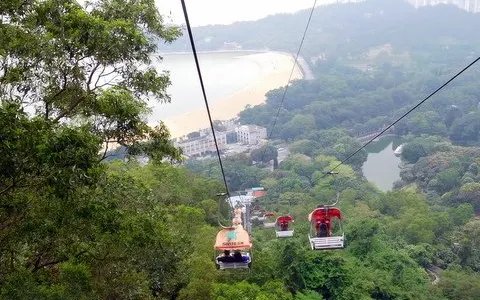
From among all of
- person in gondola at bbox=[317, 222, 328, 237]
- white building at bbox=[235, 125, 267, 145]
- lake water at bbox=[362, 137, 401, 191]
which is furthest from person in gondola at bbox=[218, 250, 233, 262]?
white building at bbox=[235, 125, 267, 145]

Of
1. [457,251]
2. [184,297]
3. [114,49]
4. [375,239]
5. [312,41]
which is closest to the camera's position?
[114,49]

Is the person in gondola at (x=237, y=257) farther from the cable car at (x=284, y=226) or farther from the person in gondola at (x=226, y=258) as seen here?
the cable car at (x=284, y=226)

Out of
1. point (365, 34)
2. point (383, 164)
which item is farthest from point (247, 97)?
point (365, 34)

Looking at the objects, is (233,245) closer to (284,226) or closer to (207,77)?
(284,226)

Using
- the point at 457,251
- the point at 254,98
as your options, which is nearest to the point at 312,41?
the point at 254,98

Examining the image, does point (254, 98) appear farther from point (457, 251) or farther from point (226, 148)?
point (457, 251)

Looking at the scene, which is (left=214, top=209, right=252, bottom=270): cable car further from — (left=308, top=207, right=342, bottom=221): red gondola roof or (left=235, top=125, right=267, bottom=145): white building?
(left=235, top=125, right=267, bottom=145): white building
